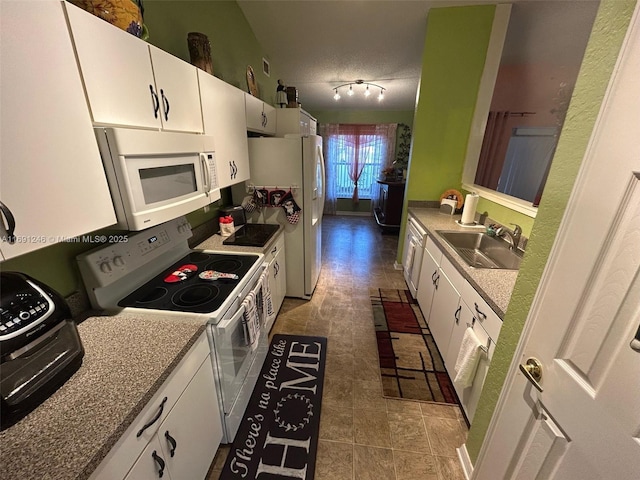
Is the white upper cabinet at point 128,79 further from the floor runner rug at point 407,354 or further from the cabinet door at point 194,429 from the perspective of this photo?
the floor runner rug at point 407,354

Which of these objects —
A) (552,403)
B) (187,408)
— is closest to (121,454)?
(187,408)

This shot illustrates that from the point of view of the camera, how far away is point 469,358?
53.5 inches

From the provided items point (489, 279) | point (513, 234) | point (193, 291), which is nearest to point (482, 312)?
point (489, 279)

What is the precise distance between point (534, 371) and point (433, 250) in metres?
1.54

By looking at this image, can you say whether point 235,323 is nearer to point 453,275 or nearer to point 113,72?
point 113,72

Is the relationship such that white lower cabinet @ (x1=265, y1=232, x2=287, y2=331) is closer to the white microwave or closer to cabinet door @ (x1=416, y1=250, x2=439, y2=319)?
the white microwave

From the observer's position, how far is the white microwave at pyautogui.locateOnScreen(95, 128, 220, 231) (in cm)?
87

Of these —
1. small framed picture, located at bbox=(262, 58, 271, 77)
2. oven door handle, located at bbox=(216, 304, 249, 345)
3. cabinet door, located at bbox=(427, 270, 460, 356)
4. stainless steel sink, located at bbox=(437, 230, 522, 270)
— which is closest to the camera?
oven door handle, located at bbox=(216, 304, 249, 345)

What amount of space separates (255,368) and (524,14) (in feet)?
12.6

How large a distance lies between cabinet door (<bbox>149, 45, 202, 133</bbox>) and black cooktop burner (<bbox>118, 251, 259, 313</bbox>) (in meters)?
0.79

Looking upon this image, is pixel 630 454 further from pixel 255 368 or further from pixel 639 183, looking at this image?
pixel 255 368

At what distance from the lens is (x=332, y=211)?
659cm

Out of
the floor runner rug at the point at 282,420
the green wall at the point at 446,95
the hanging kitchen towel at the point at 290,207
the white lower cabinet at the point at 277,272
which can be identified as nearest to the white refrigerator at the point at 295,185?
the hanging kitchen towel at the point at 290,207

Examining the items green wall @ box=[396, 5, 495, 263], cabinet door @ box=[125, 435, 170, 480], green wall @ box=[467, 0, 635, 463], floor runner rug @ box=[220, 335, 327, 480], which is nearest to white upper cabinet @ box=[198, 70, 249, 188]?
cabinet door @ box=[125, 435, 170, 480]
